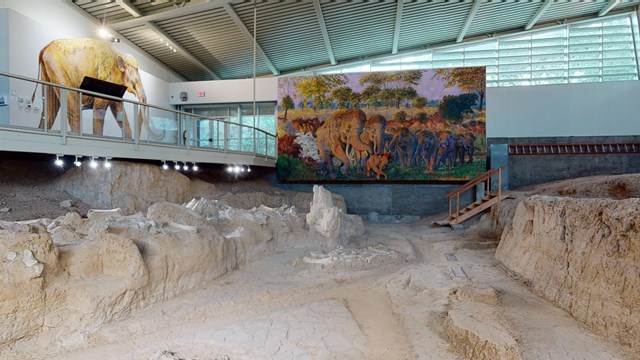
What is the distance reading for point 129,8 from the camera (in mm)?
12477

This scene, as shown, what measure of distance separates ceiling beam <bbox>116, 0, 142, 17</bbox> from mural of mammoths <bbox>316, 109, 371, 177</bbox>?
→ 27.0 ft

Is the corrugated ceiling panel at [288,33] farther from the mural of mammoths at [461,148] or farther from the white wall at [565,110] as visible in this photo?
the white wall at [565,110]

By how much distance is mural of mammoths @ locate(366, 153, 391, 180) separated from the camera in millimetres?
15297

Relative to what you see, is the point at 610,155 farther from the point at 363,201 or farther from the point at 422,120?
the point at 363,201

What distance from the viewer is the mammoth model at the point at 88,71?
284 inches

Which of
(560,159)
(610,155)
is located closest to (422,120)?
(560,159)

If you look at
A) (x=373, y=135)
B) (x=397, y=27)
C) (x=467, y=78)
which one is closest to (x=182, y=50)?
(x=373, y=135)

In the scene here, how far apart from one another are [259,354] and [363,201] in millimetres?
11592

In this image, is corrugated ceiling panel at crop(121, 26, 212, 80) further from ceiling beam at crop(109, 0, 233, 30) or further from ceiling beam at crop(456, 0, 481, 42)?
ceiling beam at crop(456, 0, 481, 42)

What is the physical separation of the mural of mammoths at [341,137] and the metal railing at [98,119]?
5100 millimetres

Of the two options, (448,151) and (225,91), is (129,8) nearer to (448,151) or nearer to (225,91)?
(225,91)

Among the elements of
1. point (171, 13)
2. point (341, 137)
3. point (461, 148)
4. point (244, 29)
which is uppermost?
point (244, 29)

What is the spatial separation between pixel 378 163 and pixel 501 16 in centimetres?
935

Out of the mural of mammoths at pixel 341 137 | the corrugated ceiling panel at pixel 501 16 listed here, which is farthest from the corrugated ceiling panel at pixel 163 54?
the corrugated ceiling panel at pixel 501 16
